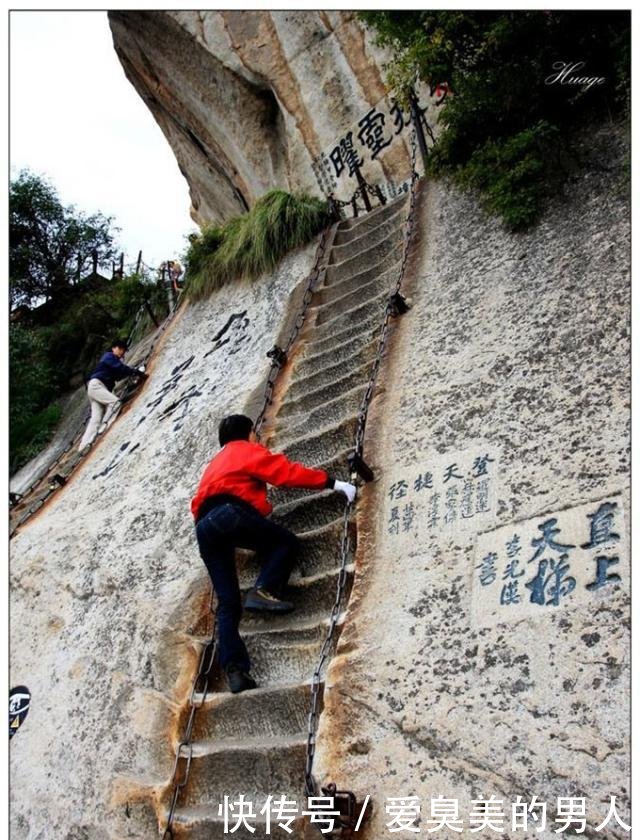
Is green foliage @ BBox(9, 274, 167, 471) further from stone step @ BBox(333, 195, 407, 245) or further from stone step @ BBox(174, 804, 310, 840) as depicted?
stone step @ BBox(174, 804, 310, 840)

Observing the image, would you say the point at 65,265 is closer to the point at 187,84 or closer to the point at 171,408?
the point at 187,84

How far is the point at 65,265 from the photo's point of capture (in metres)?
17.5

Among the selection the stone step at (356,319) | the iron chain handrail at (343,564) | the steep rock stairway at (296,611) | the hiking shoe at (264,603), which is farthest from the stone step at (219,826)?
the stone step at (356,319)

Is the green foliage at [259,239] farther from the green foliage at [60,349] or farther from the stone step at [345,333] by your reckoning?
the stone step at [345,333]

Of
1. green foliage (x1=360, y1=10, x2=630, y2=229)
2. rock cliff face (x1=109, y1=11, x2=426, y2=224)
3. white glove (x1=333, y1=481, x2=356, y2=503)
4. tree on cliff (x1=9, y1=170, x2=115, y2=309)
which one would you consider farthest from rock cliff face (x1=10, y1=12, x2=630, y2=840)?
tree on cliff (x1=9, y1=170, x2=115, y2=309)

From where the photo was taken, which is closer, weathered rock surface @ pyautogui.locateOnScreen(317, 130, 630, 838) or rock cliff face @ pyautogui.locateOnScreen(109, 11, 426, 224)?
weathered rock surface @ pyautogui.locateOnScreen(317, 130, 630, 838)

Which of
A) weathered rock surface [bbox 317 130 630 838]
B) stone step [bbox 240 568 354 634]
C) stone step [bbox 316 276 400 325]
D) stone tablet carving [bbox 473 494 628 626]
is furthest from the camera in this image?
stone step [bbox 316 276 400 325]

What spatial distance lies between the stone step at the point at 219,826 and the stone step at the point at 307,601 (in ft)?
3.40

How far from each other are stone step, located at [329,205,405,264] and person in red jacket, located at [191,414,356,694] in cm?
381

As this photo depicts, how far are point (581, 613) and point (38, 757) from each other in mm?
3605

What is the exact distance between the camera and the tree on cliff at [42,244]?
55.2ft

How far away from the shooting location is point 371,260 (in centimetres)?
743

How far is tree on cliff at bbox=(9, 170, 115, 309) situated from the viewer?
16.8 metres

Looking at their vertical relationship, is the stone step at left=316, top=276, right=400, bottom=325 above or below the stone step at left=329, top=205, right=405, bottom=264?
below
